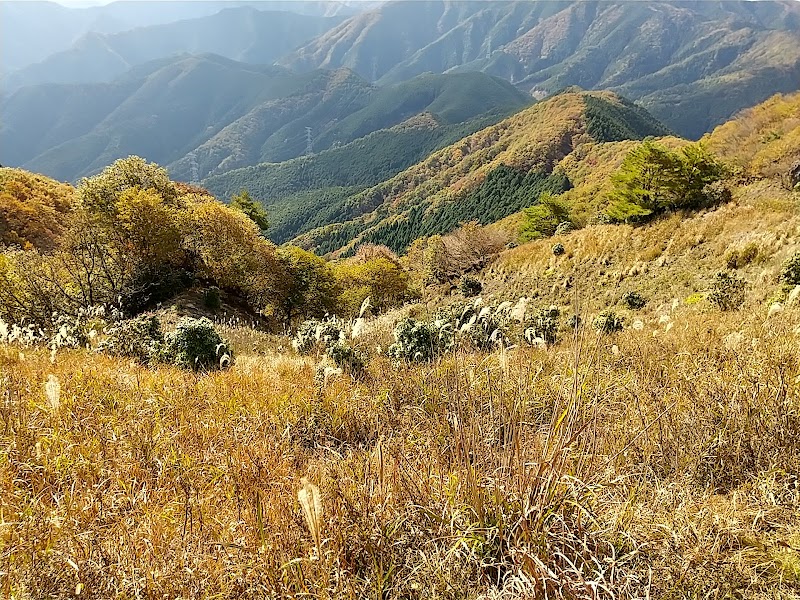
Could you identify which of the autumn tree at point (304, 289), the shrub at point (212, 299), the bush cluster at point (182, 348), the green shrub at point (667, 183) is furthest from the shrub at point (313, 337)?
the autumn tree at point (304, 289)

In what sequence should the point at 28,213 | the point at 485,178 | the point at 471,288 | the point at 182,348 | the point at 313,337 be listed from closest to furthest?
the point at 182,348
the point at 313,337
the point at 471,288
the point at 28,213
the point at 485,178

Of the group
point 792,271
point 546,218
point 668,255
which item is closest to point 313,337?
point 792,271

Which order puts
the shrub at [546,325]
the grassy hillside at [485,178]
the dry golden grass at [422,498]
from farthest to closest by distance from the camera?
the grassy hillside at [485,178] < the shrub at [546,325] < the dry golden grass at [422,498]

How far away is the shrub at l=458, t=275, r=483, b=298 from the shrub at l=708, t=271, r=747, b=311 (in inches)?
533

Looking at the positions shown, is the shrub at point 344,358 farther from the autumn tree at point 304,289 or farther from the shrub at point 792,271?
the autumn tree at point 304,289

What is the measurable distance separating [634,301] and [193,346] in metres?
10.9

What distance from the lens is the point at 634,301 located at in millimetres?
11828

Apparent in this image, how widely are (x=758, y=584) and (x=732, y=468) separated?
0.99 metres

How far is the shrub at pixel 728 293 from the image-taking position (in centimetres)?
764

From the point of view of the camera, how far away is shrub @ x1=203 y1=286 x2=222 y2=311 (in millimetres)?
20109

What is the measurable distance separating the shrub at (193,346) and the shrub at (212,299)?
14.4 metres

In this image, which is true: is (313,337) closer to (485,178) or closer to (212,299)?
(212,299)

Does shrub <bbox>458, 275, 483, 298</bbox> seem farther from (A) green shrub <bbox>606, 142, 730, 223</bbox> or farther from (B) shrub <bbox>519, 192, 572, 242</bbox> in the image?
(B) shrub <bbox>519, 192, 572, 242</bbox>

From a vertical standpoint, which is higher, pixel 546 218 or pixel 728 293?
pixel 728 293
